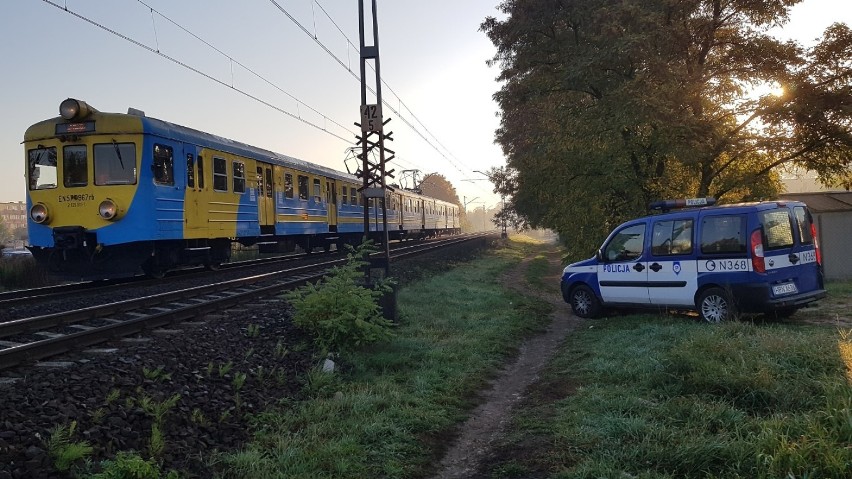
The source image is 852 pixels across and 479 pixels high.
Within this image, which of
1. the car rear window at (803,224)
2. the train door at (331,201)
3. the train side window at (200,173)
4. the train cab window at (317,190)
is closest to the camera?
the car rear window at (803,224)

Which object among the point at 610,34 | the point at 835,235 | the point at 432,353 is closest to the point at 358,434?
the point at 432,353

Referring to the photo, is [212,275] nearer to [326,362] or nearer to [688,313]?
[326,362]

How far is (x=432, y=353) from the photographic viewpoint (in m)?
7.49

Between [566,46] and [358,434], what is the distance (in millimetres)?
12178

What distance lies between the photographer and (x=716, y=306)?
27.8 feet

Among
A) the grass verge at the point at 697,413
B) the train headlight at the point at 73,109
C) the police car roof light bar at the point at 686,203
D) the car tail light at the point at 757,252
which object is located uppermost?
the train headlight at the point at 73,109

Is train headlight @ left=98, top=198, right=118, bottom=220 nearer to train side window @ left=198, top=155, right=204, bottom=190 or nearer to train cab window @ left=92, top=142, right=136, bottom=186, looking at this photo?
train cab window @ left=92, top=142, right=136, bottom=186

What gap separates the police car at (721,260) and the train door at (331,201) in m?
13.8

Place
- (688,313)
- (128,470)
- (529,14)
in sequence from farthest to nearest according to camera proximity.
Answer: (529,14), (688,313), (128,470)

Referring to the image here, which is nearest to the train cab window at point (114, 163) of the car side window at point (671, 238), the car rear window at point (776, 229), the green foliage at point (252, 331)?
the green foliage at point (252, 331)

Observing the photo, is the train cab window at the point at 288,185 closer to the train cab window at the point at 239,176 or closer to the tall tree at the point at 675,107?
the train cab window at the point at 239,176

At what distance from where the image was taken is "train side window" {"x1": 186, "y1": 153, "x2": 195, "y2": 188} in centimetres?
1297

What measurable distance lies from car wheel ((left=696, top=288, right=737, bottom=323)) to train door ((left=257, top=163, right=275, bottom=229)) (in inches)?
447

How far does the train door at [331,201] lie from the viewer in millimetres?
21964
